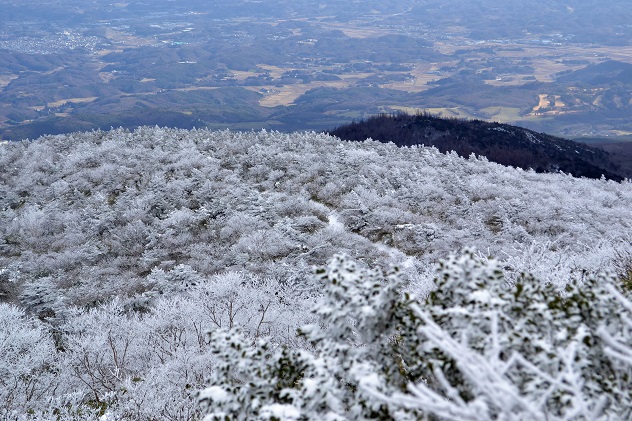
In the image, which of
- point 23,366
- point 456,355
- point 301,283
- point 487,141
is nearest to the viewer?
point 456,355

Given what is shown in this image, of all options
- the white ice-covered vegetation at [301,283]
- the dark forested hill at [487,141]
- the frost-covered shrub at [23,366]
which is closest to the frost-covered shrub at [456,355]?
the white ice-covered vegetation at [301,283]

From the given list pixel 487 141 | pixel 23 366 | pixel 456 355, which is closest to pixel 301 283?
pixel 23 366

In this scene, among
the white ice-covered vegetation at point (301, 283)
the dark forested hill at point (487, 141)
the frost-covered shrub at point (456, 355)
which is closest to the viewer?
the frost-covered shrub at point (456, 355)

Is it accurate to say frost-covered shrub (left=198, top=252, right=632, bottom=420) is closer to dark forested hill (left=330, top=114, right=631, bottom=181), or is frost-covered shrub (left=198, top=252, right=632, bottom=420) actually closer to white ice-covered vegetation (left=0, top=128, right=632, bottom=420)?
white ice-covered vegetation (left=0, top=128, right=632, bottom=420)

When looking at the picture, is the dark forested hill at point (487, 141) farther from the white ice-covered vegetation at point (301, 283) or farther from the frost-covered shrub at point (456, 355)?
the frost-covered shrub at point (456, 355)

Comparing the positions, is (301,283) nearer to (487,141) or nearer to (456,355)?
(456,355)

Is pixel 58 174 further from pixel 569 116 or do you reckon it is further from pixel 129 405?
pixel 569 116

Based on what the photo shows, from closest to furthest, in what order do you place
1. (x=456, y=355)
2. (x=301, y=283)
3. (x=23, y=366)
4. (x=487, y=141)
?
(x=456, y=355) → (x=23, y=366) → (x=301, y=283) → (x=487, y=141)
